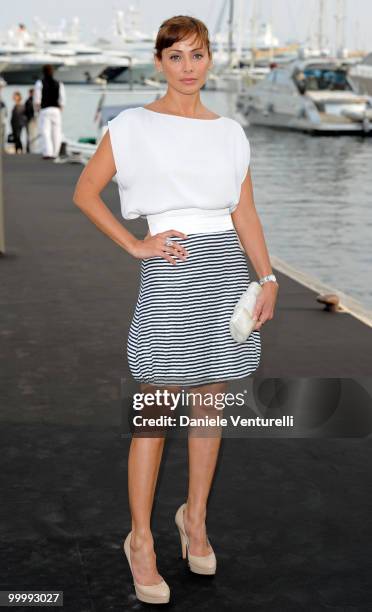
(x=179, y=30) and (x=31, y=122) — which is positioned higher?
(x=179, y=30)

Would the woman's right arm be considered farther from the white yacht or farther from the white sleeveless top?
the white yacht

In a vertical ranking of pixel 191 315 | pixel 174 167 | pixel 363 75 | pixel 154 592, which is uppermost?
pixel 174 167

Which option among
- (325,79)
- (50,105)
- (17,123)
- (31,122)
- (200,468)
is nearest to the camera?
(200,468)

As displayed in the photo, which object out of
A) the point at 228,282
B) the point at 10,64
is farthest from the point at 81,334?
the point at 10,64

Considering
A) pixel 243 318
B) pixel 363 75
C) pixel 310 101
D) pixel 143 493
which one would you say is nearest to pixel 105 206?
pixel 243 318

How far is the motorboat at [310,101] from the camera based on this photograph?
52812 millimetres

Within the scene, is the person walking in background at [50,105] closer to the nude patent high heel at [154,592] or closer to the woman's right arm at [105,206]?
the woman's right arm at [105,206]

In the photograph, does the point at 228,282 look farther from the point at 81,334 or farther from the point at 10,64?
the point at 10,64

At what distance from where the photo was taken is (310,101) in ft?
179

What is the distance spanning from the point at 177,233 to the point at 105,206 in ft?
0.78

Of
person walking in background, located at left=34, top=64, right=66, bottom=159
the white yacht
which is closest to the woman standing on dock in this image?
person walking in background, located at left=34, top=64, right=66, bottom=159

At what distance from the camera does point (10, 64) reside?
586 feet

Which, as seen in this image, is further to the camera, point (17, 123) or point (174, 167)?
point (17, 123)

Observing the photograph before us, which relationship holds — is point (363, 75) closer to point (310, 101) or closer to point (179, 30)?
point (310, 101)
